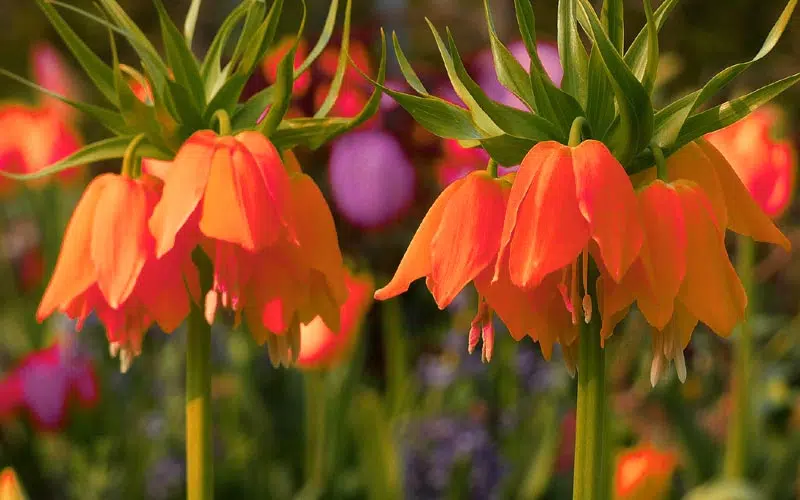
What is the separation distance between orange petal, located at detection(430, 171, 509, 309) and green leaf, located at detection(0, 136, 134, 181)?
0.29 meters

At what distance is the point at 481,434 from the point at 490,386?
231 mm

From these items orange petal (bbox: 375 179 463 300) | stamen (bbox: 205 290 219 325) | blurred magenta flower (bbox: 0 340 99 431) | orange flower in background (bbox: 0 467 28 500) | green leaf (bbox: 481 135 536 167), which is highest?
green leaf (bbox: 481 135 536 167)

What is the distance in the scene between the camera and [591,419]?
76 centimetres

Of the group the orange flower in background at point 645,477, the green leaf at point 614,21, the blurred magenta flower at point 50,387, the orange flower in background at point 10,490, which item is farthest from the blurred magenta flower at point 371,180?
the green leaf at point 614,21

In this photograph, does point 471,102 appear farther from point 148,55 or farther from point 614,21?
→ point 148,55

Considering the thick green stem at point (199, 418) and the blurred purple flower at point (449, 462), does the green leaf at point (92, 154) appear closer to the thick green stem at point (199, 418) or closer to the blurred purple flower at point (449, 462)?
the thick green stem at point (199, 418)

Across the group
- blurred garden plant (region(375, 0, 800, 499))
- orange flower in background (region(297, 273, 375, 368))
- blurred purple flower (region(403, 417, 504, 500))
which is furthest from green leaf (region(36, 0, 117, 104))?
blurred purple flower (region(403, 417, 504, 500))

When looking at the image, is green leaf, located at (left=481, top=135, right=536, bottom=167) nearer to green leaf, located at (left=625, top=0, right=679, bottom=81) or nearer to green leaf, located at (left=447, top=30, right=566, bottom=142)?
green leaf, located at (left=447, top=30, right=566, bottom=142)

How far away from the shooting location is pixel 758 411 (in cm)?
219

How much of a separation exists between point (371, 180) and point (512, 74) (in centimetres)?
156

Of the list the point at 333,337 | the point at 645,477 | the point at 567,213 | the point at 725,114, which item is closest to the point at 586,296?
the point at 567,213

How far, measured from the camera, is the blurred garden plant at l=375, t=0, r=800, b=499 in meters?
0.72

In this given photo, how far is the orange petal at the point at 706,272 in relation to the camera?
74cm

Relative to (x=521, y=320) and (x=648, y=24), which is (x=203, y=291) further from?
(x=648, y=24)
